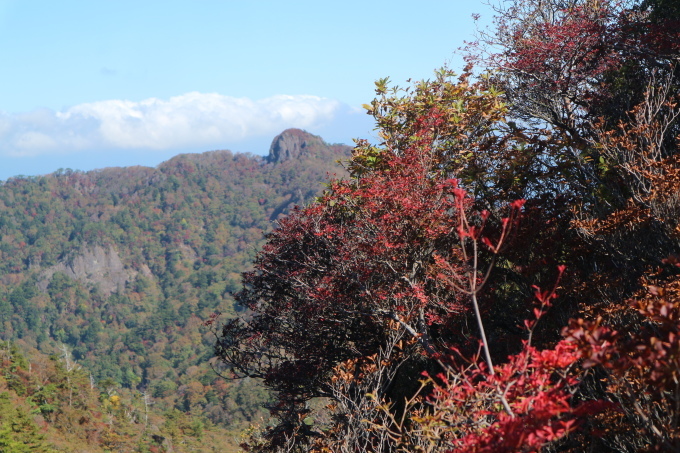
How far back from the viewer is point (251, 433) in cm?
1162

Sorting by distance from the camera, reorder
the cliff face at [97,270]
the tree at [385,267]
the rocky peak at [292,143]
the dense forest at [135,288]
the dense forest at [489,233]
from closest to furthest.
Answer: the dense forest at [489,233]
the tree at [385,267]
the dense forest at [135,288]
the cliff face at [97,270]
the rocky peak at [292,143]

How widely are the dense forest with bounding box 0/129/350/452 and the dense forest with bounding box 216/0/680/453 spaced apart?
14.3 m

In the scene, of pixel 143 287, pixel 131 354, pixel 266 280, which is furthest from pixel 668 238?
pixel 143 287

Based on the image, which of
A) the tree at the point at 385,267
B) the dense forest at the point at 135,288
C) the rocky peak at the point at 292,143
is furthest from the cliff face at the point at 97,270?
the tree at the point at 385,267

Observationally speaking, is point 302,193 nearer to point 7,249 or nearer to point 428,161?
point 7,249

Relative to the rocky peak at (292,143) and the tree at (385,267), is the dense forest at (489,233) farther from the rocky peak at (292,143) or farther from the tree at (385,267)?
the rocky peak at (292,143)

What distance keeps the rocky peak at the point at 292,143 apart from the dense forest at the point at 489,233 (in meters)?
165

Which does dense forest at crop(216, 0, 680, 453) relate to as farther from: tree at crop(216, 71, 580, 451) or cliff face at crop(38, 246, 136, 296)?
cliff face at crop(38, 246, 136, 296)

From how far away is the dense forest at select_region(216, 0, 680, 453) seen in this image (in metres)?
5.74

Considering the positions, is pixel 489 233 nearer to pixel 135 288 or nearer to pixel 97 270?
pixel 135 288

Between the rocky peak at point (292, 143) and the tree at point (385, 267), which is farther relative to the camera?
the rocky peak at point (292, 143)

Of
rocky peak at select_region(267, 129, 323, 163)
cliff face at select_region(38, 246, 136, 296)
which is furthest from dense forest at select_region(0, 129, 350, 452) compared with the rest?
rocky peak at select_region(267, 129, 323, 163)

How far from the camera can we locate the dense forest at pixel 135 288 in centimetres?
3253

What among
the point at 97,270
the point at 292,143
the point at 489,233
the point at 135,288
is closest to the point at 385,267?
the point at 489,233
